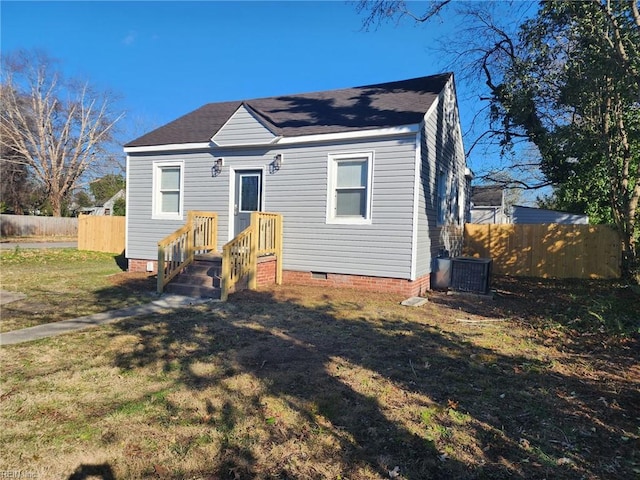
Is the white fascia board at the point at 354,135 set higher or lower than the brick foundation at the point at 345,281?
higher

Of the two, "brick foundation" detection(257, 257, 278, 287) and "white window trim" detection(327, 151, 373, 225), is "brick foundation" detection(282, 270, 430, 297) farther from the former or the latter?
"white window trim" detection(327, 151, 373, 225)

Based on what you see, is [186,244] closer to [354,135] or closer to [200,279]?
A: [200,279]

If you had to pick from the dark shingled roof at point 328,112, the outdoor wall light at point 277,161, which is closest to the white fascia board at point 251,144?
the dark shingled roof at point 328,112

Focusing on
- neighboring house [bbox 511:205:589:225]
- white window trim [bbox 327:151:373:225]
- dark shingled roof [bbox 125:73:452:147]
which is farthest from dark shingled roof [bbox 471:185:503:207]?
white window trim [bbox 327:151:373:225]

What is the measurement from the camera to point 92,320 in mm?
6230

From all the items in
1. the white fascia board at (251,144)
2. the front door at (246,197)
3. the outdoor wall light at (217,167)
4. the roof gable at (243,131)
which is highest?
the roof gable at (243,131)

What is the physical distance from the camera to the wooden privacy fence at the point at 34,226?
27.5 meters

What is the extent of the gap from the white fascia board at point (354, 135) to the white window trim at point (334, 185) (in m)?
0.38

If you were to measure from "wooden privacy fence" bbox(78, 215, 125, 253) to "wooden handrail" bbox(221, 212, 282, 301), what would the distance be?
1225 cm

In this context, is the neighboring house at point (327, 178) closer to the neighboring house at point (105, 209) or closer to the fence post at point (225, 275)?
the fence post at point (225, 275)

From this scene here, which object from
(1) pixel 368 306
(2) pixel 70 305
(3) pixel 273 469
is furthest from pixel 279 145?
(3) pixel 273 469

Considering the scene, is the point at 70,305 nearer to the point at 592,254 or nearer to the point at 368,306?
the point at 368,306

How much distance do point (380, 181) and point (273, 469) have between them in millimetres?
7200

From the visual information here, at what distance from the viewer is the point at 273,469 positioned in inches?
102
